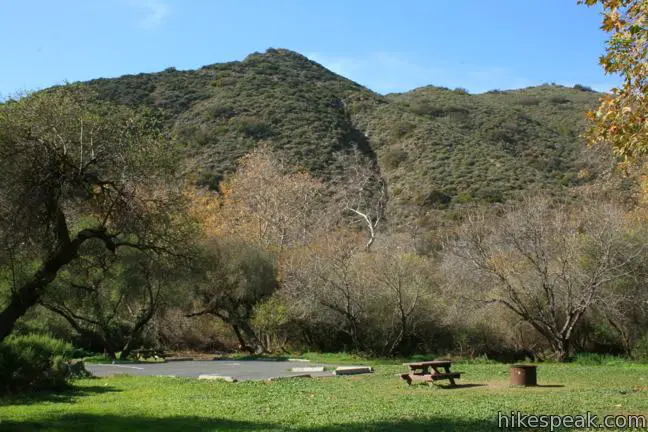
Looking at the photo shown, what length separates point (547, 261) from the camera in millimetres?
23688

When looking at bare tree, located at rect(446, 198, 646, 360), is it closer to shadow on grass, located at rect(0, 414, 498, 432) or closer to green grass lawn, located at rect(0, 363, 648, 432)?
green grass lawn, located at rect(0, 363, 648, 432)

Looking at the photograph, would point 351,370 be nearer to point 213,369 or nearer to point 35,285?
point 213,369

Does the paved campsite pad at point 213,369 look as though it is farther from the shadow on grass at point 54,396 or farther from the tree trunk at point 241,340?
the tree trunk at point 241,340

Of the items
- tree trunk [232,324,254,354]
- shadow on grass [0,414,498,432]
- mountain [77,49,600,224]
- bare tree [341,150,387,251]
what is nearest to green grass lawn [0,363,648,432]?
shadow on grass [0,414,498,432]

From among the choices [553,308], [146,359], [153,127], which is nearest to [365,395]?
[153,127]

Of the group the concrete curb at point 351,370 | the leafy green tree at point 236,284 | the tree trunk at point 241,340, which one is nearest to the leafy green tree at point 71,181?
the concrete curb at point 351,370

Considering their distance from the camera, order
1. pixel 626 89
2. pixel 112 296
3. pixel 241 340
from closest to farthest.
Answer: pixel 626 89, pixel 112 296, pixel 241 340

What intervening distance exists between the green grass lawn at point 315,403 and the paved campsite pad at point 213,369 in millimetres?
2145

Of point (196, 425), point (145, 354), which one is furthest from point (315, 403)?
point (145, 354)

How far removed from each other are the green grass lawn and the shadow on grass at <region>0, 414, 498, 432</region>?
2 cm

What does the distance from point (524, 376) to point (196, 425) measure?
8176 mm

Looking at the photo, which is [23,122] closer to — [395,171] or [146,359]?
[146,359]

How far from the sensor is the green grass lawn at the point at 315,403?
1027cm

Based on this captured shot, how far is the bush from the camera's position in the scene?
14.4m
